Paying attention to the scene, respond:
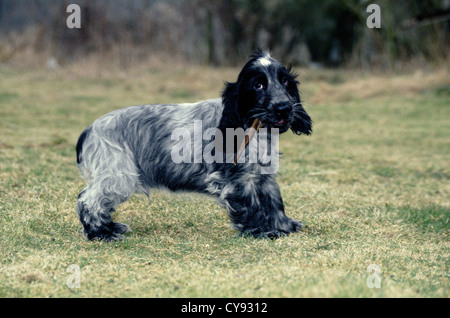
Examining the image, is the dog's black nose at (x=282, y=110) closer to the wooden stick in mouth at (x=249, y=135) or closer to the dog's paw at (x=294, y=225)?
the wooden stick in mouth at (x=249, y=135)

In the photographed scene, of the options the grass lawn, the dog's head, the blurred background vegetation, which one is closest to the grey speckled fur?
the dog's head

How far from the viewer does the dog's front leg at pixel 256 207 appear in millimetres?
4922

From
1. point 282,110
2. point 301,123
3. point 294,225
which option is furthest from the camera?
point 294,225

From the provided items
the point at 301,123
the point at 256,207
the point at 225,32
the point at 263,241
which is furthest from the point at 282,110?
the point at 225,32

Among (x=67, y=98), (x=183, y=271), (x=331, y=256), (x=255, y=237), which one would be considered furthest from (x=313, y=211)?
(x=67, y=98)

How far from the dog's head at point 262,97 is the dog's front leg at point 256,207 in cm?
49

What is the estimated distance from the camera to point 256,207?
4.98 meters

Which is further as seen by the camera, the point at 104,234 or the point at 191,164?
the point at 191,164

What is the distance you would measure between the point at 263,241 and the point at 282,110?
3.48 feet

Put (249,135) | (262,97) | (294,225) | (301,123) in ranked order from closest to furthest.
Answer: (262,97), (249,135), (301,123), (294,225)

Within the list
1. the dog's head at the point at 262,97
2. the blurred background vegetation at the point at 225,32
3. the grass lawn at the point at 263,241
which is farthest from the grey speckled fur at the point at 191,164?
the blurred background vegetation at the point at 225,32

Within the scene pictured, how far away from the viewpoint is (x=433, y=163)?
8773 millimetres

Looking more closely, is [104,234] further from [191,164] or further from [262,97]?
[262,97]
